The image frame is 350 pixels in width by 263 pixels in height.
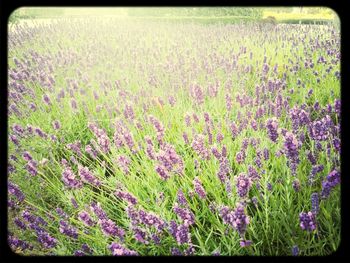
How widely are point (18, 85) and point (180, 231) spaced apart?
187cm

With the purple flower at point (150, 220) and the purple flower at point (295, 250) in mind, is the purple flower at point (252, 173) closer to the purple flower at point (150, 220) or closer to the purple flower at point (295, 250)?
the purple flower at point (295, 250)

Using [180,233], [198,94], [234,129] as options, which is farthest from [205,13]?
[180,233]

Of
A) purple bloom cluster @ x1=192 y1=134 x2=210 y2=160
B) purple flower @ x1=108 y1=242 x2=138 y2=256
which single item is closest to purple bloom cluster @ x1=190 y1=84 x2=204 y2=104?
purple bloom cluster @ x1=192 y1=134 x2=210 y2=160

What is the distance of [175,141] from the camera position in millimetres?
1884

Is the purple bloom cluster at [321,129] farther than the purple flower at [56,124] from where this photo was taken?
No

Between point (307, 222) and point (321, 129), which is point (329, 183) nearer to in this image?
point (307, 222)

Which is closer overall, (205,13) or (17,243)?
(17,243)

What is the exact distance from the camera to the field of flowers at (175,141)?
1.26 m

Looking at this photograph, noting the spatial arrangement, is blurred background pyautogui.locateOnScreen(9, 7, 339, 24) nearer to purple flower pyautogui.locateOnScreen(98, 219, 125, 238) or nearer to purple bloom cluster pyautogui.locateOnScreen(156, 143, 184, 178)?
purple bloom cluster pyautogui.locateOnScreen(156, 143, 184, 178)

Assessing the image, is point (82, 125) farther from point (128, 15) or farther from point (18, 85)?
point (128, 15)

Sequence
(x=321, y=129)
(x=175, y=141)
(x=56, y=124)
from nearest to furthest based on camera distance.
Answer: (x=321, y=129), (x=175, y=141), (x=56, y=124)

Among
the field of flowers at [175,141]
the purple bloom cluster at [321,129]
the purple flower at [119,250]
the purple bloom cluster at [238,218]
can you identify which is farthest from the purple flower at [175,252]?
the purple bloom cluster at [321,129]

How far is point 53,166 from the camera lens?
Answer: 6.30 feet
